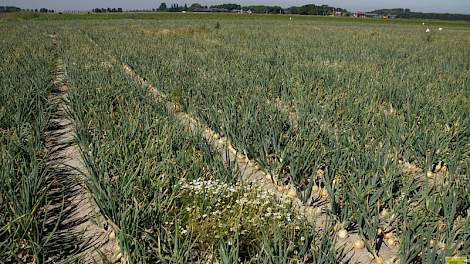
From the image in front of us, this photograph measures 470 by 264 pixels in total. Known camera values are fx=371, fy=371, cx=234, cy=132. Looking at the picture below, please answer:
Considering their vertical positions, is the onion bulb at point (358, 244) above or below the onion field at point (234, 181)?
below

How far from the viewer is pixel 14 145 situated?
344cm

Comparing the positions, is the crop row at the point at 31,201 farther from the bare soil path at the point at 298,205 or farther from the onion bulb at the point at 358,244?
the onion bulb at the point at 358,244

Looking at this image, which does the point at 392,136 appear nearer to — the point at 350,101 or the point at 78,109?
the point at 350,101

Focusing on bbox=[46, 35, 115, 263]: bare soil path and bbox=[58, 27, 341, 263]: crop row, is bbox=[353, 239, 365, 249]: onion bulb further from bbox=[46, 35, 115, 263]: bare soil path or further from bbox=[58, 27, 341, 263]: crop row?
bbox=[46, 35, 115, 263]: bare soil path

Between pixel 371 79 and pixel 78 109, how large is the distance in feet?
17.1

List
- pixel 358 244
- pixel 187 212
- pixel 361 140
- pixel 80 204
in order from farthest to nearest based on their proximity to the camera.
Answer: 1. pixel 361 140
2. pixel 80 204
3. pixel 187 212
4. pixel 358 244

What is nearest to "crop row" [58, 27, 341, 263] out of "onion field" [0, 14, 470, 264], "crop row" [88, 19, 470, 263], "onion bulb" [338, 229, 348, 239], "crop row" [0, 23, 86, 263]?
"onion field" [0, 14, 470, 264]

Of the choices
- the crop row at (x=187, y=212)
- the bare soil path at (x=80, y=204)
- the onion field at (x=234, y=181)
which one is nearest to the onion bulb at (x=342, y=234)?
the onion field at (x=234, y=181)

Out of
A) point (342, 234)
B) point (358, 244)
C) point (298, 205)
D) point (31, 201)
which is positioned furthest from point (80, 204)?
point (358, 244)

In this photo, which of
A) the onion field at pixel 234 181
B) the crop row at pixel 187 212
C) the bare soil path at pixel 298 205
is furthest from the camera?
the bare soil path at pixel 298 205

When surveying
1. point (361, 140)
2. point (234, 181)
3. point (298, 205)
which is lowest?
point (298, 205)

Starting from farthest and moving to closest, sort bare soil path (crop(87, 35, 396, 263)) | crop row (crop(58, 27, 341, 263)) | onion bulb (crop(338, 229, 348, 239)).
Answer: onion bulb (crop(338, 229, 348, 239)) < bare soil path (crop(87, 35, 396, 263)) < crop row (crop(58, 27, 341, 263))

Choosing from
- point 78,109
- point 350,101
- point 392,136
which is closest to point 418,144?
point 392,136

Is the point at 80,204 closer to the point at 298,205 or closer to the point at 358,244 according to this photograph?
the point at 298,205
